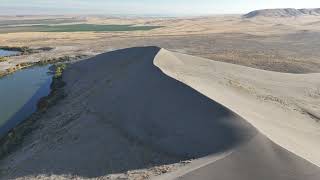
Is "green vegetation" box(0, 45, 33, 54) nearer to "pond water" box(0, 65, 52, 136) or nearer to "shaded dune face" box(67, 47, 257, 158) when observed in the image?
"pond water" box(0, 65, 52, 136)

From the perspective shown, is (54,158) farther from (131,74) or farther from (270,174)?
(131,74)

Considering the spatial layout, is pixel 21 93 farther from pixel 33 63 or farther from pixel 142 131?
pixel 142 131

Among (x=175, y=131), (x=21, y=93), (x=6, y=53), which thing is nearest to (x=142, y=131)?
(x=175, y=131)

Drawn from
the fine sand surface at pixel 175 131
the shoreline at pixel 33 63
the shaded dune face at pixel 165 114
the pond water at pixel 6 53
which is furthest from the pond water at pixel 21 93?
the pond water at pixel 6 53

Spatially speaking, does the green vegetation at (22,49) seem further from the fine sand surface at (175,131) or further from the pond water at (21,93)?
the fine sand surface at (175,131)

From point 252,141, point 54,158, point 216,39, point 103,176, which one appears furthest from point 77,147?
point 216,39
